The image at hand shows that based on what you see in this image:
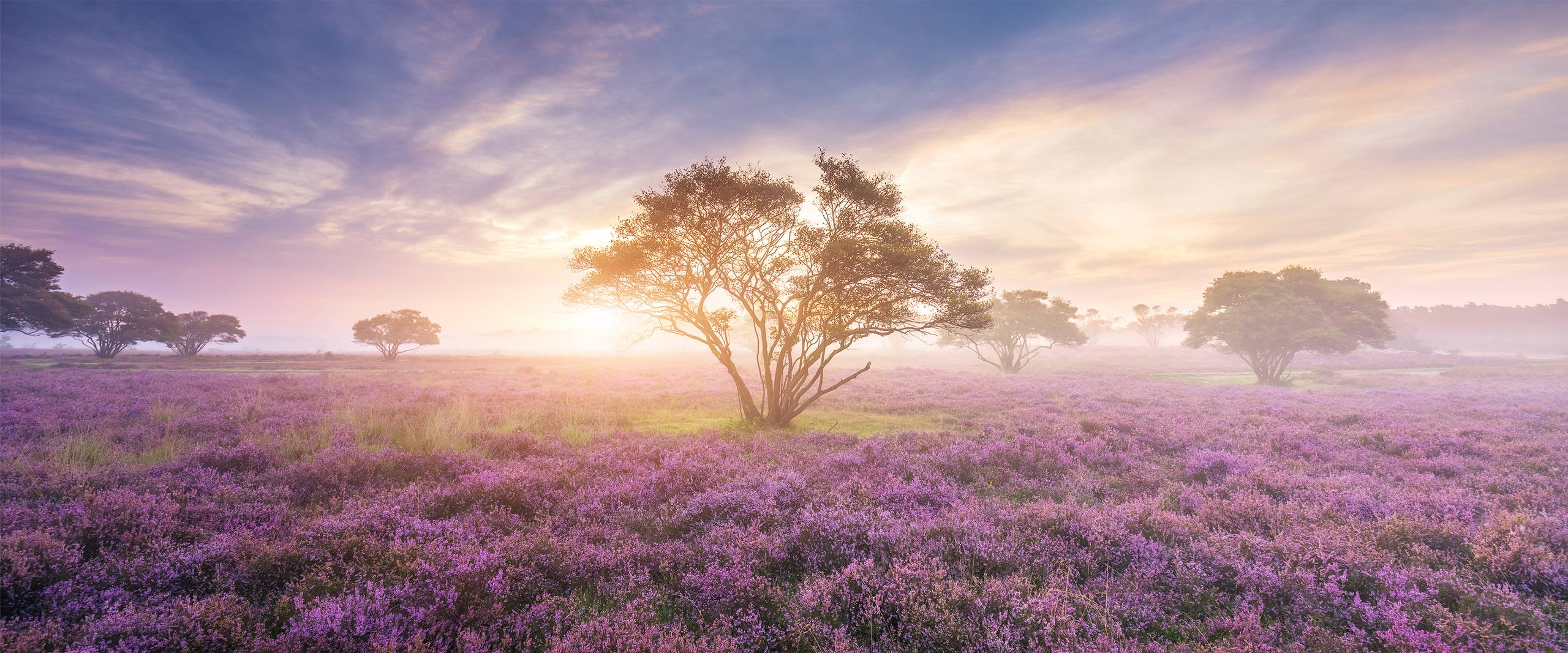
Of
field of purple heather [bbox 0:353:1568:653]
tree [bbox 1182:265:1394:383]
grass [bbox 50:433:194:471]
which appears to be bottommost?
field of purple heather [bbox 0:353:1568:653]

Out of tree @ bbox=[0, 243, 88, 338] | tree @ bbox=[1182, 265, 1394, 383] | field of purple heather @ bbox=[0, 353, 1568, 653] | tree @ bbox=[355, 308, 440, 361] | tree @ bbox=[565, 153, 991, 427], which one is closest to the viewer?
field of purple heather @ bbox=[0, 353, 1568, 653]

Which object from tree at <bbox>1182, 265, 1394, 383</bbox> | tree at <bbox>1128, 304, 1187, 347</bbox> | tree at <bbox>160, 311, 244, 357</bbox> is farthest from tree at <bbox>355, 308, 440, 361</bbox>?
tree at <bbox>1128, 304, 1187, 347</bbox>

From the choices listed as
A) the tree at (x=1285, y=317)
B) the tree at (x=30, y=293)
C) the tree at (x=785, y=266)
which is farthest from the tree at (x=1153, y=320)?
the tree at (x=30, y=293)

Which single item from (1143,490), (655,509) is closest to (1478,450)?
(1143,490)

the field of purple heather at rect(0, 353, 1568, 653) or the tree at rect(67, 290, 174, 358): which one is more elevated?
the tree at rect(67, 290, 174, 358)

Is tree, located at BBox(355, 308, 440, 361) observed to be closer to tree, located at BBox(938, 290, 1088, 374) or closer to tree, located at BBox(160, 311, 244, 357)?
tree, located at BBox(160, 311, 244, 357)

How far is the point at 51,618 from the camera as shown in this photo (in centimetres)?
368

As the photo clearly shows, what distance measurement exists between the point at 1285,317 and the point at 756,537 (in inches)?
1654

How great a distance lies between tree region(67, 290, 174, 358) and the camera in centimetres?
4503

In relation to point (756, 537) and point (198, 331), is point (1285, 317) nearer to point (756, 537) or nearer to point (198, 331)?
point (756, 537)

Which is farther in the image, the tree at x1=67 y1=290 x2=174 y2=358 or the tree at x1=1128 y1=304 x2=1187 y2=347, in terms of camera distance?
the tree at x1=1128 y1=304 x2=1187 y2=347

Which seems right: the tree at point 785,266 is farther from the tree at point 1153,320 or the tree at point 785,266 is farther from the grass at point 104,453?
the tree at point 1153,320

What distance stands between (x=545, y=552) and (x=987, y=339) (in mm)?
45754

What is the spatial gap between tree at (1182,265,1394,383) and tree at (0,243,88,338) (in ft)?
301
